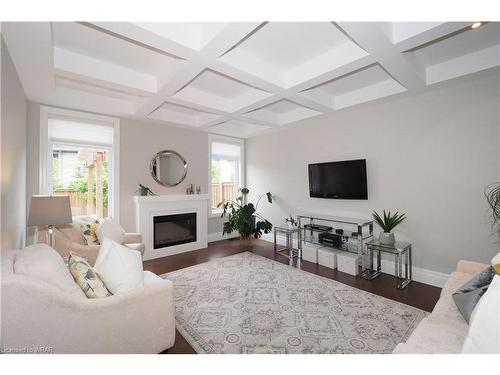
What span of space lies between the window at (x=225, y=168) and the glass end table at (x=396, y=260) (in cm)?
338

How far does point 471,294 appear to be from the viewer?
4.95 ft

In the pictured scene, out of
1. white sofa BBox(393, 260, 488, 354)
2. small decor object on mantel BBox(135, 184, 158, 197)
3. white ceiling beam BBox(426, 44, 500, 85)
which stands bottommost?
white sofa BBox(393, 260, 488, 354)

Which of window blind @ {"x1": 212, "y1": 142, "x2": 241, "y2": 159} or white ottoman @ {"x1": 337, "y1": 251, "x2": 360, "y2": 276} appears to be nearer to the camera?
white ottoman @ {"x1": 337, "y1": 251, "x2": 360, "y2": 276}

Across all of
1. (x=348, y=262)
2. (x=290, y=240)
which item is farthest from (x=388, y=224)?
(x=290, y=240)

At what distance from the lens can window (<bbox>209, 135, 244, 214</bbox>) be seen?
5.57 metres

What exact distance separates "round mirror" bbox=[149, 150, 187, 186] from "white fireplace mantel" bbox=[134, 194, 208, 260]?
43 cm

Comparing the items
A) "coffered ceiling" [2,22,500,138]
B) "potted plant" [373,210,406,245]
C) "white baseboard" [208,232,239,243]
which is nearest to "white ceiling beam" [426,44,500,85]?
"coffered ceiling" [2,22,500,138]

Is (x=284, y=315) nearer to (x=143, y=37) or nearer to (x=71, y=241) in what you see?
(x=71, y=241)

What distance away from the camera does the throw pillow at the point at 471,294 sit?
4.80 feet

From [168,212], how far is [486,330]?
4328mm

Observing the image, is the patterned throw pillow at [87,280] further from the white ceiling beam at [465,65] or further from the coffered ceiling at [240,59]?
the white ceiling beam at [465,65]

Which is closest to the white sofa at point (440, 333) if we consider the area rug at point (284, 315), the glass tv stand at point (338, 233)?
the area rug at point (284, 315)

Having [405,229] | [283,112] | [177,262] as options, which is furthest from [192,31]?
[405,229]

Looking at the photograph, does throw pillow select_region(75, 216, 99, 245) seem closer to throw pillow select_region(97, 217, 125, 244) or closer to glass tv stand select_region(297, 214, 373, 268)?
throw pillow select_region(97, 217, 125, 244)
